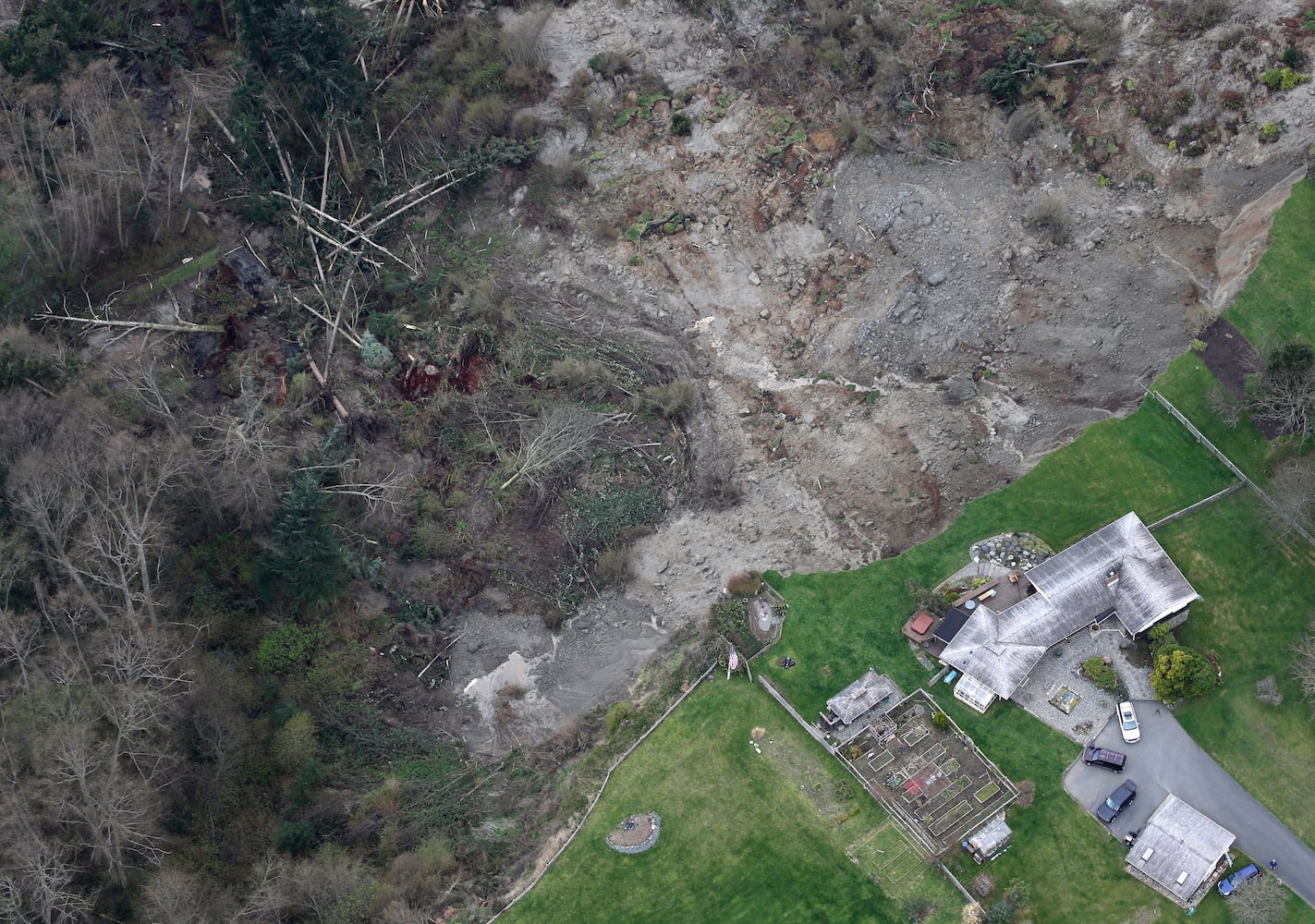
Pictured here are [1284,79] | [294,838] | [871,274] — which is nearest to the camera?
[294,838]

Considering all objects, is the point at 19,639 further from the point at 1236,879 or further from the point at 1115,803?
the point at 1236,879


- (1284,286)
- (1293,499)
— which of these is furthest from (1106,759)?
(1284,286)

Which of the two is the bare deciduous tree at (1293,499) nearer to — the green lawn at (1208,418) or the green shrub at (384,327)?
the green lawn at (1208,418)

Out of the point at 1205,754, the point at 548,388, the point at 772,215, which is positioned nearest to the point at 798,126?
the point at 772,215

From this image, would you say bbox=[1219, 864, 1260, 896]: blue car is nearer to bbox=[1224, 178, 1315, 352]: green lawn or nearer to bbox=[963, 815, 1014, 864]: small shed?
bbox=[963, 815, 1014, 864]: small shed

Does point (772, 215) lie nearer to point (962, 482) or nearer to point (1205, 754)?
point (962, 482)
